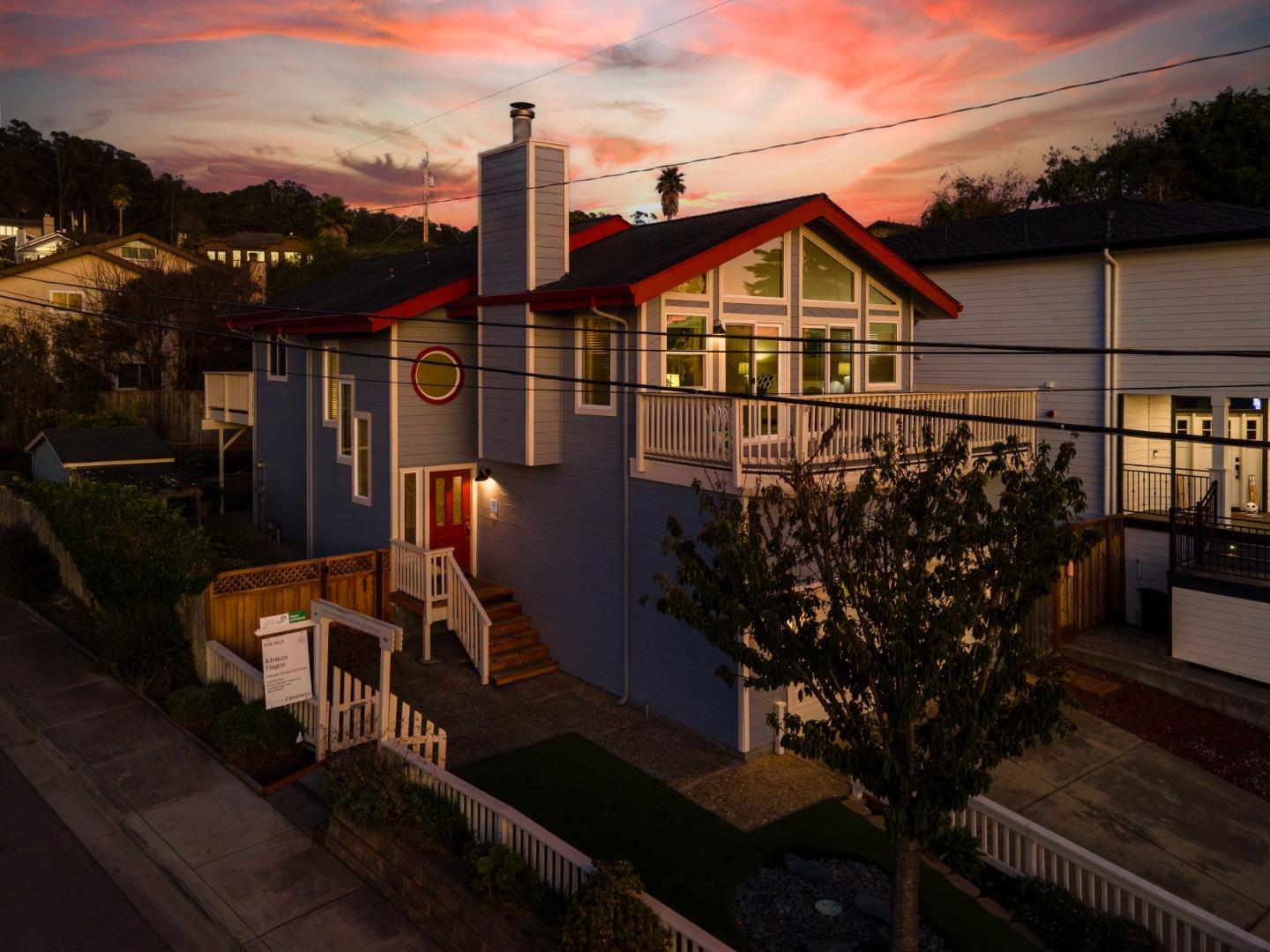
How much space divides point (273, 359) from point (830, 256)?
13.1 metres

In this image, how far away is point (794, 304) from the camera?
15125 mm

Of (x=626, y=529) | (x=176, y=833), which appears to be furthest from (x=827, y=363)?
(x=176, y=833)

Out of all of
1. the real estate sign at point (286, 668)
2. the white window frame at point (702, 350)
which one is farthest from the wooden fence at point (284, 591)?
the white window frame at point (702, 350)

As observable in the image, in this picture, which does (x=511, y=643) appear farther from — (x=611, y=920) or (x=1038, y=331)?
(x=1038, y=331)

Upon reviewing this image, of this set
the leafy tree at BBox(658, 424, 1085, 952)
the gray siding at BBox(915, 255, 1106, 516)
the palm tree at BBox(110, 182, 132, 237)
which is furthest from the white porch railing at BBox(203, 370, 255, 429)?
the palm tree at BBox(110, 182, 132, 237)

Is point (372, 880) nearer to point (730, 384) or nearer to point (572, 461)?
point (572, 461)

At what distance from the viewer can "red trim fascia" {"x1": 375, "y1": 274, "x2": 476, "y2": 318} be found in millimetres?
15305

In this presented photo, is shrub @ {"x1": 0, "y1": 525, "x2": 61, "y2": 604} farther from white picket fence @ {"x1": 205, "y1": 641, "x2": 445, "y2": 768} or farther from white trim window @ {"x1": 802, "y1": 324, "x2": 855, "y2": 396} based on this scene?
white trim window @ {"x1": 802, "y1": 324, "x2": 855, "y2": 396}

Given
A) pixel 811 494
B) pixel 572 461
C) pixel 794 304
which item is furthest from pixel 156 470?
pixel 811 494

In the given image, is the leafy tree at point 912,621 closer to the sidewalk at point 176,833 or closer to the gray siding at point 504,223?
the sidewalk at point 176,833

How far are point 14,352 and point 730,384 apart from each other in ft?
93.1

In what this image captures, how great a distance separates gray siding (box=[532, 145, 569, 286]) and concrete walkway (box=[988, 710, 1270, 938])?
9972mm

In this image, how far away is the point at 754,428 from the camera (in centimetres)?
1306

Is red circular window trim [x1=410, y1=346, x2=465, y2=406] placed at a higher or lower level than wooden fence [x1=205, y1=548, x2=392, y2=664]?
higher
